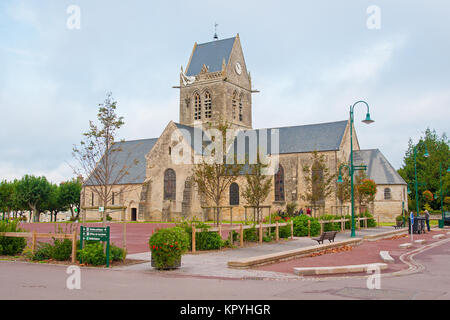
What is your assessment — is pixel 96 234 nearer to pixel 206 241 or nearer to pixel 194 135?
pixel 206 241

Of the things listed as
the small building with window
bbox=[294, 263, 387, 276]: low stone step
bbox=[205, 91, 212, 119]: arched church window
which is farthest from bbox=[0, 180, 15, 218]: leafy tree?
bbox=[294, 263, 387, 276]: low stone step

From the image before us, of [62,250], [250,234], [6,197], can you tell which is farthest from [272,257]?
[6,197]

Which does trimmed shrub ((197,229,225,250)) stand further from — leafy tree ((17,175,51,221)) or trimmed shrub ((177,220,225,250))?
leafy tree ((17,175,51,221))

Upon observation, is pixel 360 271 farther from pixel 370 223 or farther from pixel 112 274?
pixel 370 223

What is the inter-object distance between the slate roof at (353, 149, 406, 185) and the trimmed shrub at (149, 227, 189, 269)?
43956 millimetres

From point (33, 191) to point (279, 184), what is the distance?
39352 mm

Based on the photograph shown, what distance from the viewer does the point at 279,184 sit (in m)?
53.0

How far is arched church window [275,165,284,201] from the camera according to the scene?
2078 inches

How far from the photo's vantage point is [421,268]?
13.4 m

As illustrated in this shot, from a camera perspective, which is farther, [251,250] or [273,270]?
[251,250]

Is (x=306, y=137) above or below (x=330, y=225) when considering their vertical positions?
above
